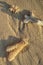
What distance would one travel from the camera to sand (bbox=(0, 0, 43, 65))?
1816mm

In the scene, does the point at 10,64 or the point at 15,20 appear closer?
the point at 10,64

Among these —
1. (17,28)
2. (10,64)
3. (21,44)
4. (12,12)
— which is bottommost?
(10,64)

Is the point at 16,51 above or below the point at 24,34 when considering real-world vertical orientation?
below

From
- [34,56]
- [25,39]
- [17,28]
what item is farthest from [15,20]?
[34,56]

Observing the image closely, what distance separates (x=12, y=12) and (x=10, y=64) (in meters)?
0.59

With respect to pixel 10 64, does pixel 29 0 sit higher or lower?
higher

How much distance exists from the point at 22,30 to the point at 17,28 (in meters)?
0.05

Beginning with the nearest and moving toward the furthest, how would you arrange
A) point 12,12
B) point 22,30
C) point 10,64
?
point 10,64, point 22,30, point 12,12

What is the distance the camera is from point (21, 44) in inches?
75.0

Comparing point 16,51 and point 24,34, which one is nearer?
point 16,51

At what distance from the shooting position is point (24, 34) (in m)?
1.99

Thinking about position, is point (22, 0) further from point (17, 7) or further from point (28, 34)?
point (28, 34)

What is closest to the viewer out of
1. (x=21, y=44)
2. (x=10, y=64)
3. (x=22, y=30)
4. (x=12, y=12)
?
(x=10, y=64)

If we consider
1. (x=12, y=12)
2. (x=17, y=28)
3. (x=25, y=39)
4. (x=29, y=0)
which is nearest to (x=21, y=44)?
(x=25, y=39)
